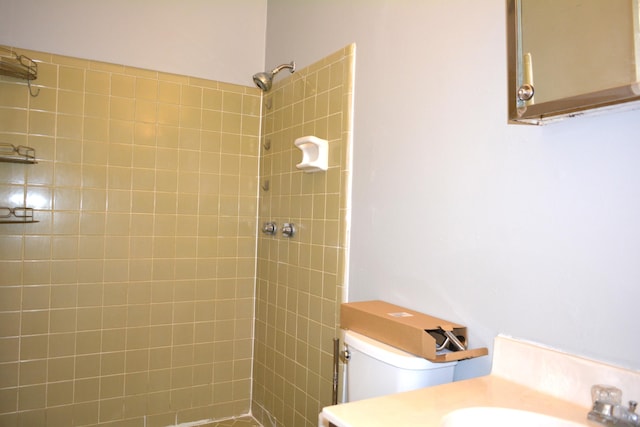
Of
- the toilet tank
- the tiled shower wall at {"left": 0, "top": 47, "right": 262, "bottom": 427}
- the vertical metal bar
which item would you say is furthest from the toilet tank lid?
the tiled shower wall at {"left": 0, "top": 47, "right": 262, "bottom": 427}

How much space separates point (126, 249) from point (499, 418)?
6.82ft

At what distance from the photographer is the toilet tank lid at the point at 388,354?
1.22m

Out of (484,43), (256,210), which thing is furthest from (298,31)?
(484,43)

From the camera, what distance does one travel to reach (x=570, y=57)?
0.96 m

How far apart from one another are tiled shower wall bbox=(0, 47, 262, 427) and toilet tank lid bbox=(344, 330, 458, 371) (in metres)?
1.39

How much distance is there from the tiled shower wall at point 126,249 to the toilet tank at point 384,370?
137cm

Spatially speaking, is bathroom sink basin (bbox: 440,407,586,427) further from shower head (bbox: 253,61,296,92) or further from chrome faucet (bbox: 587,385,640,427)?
shower head (bbox: 253,61,296,92)

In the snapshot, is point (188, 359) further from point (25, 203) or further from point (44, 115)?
point (44, 115)

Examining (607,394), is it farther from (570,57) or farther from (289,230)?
(289,230)

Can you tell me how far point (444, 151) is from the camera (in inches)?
55.5

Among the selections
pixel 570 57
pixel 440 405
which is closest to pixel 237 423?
pixel 440 405

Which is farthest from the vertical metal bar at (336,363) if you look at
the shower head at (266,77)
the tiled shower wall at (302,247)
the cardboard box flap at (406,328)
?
the shower head at (266,77)

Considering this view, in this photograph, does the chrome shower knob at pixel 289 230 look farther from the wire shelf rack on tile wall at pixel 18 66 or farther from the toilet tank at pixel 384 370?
the wire shelf rack on tile wall at pixel 18 66

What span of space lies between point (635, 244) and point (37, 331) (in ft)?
8.31
